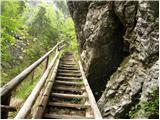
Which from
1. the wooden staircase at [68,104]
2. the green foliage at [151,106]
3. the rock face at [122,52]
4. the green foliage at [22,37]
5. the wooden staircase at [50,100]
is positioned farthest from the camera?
the green foliage at [22,37]

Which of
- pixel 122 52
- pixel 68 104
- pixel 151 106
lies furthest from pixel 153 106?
pixel 122 52

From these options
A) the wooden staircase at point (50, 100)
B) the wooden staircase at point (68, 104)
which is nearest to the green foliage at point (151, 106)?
the wooden staircase at point (50, 100)

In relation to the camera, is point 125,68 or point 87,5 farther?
point 87,5

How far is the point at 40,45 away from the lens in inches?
943

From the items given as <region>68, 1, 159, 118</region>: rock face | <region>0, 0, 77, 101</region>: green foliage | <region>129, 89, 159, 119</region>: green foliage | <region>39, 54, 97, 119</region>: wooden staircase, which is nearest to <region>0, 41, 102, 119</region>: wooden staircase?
<region>39, 54, 97, 119</region>: wooden staircase

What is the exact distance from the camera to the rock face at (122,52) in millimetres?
5756

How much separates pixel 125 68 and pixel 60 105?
78.6 inches

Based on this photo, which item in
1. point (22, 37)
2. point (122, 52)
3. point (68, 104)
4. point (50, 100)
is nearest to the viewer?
point (68, 104)

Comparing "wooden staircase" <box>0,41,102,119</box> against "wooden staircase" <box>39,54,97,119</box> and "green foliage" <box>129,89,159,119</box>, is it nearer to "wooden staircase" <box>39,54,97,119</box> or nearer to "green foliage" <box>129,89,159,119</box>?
"wooden staircase" <box>39,54,97,119</box>

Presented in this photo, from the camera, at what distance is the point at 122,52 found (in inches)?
333

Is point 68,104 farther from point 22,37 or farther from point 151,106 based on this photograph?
point 22,37

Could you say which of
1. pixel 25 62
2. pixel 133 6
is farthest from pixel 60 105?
pixel 25 62

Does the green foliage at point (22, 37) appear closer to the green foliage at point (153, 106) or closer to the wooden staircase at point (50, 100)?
the wooden staircase at point (50, 100)

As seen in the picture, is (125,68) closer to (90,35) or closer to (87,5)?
(90,35)
